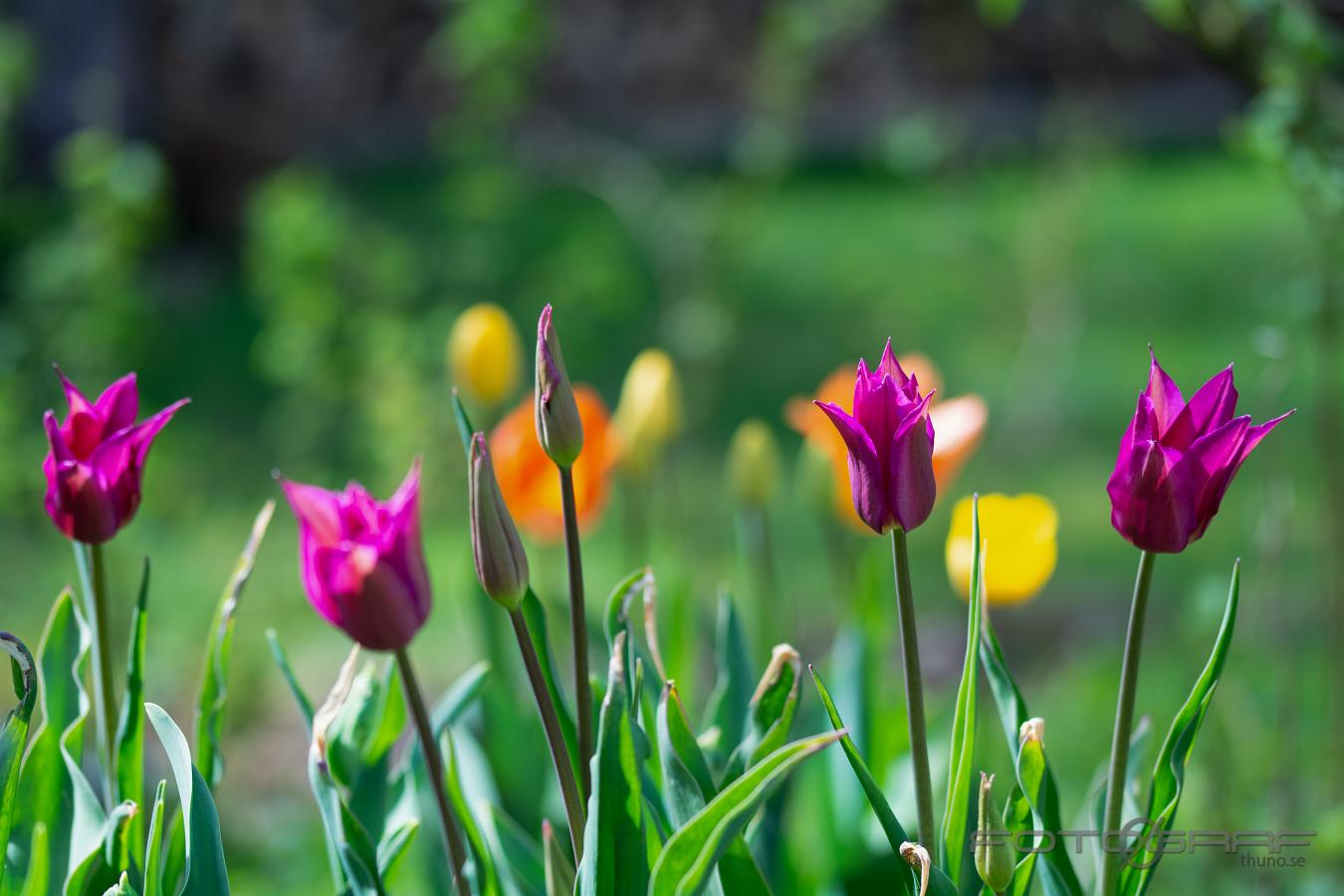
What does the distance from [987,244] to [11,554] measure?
209cm

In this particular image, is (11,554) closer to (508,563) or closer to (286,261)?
(286,261)

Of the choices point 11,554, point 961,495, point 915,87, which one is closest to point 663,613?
point 961,495

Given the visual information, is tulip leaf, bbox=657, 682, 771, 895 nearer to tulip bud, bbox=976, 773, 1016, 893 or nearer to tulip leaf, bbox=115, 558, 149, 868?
tulip bud, bbox=976, 773, 1016, 893

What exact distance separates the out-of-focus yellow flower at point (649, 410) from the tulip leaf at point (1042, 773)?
1.80 feet

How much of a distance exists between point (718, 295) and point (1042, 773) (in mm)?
1962

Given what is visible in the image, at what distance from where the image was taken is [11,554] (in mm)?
2676

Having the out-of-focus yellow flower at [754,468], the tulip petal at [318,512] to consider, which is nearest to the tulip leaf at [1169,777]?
the tulip petal at [318,512]

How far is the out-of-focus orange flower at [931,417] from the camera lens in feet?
3.42

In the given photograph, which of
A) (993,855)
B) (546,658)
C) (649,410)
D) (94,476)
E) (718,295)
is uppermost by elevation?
(718,295)

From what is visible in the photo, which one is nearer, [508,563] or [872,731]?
[508,563]

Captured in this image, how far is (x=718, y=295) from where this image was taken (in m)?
2.52

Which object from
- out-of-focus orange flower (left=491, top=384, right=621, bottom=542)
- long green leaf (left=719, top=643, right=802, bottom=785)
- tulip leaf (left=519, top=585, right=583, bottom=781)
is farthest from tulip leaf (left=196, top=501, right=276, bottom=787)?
out-of-focus orange flower (left=491, top=384, right=621, bottom=542)

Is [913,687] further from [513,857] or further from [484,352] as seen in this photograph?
[484,352]

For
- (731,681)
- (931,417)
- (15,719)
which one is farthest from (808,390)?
(15,719)
